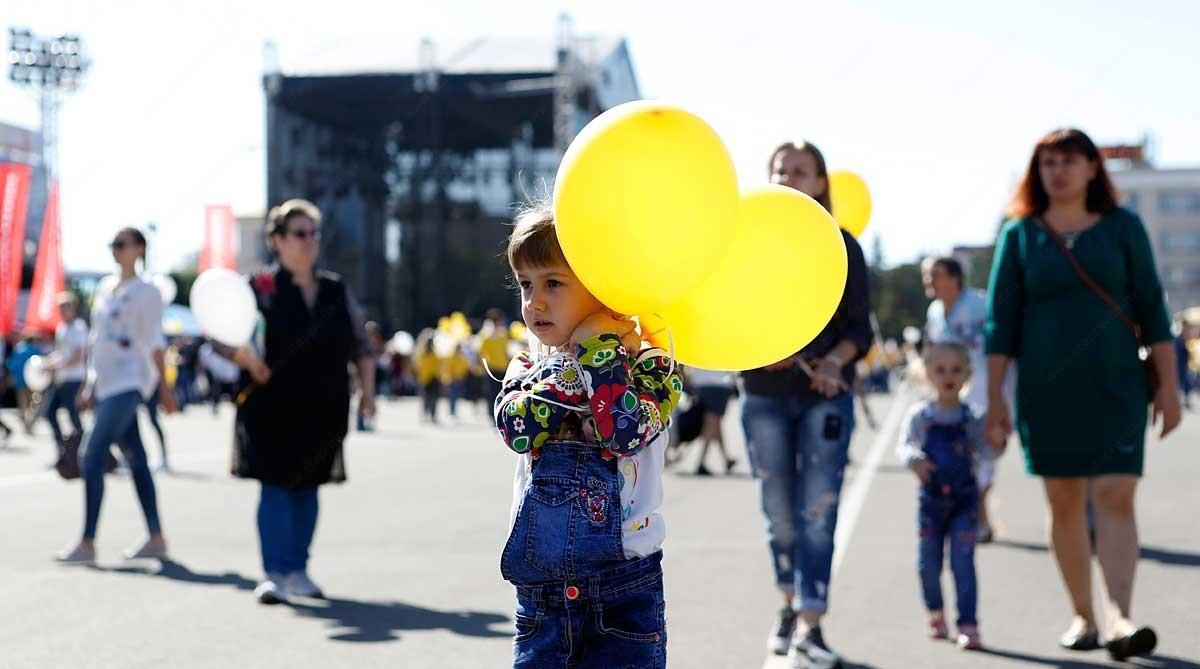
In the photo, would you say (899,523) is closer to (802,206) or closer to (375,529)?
(375,529)

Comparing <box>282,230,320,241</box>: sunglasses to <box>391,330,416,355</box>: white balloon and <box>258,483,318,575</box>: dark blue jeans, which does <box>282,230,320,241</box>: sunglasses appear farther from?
<box>391,330,416,355</box>: white balloon

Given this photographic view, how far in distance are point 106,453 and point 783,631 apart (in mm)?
4442

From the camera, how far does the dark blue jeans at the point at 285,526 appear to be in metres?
6.93

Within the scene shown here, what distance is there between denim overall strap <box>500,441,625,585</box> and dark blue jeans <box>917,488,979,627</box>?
293 centimetres

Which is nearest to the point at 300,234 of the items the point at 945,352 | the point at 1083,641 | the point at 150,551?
the point at 150,551

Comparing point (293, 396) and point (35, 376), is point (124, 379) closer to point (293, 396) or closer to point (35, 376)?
point (293, 396)

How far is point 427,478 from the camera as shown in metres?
14.1

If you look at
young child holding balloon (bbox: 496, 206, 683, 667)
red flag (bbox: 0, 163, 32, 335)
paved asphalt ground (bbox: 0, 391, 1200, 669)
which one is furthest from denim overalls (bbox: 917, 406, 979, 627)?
red flag (bbox: 0, 163, 32, 335)

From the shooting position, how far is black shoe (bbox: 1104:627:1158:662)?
525 centimetres

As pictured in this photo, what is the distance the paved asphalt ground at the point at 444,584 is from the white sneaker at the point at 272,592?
50mm

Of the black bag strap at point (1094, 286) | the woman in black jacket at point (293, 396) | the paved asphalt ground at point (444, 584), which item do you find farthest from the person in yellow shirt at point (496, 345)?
the black bag strap at point (1094, 286)

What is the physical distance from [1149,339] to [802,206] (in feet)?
8.16

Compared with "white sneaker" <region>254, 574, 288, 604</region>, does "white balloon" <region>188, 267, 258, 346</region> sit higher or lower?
higher

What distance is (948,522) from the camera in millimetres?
5930
